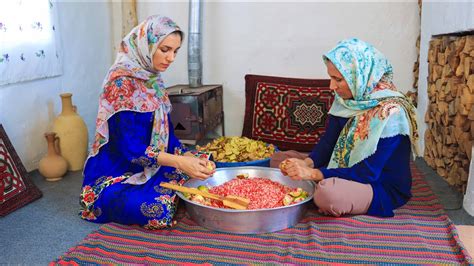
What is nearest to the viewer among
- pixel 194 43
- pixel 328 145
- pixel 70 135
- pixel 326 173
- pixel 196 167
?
pixel 196 167

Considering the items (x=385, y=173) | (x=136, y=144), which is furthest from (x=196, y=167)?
(x=385, y=173)

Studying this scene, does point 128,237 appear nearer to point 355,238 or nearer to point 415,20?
point 355,238

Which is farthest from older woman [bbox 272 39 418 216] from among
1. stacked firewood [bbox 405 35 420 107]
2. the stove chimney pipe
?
the stove chimney pipe

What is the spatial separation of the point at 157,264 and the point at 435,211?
1374 mm

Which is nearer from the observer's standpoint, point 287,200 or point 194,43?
point 287,200

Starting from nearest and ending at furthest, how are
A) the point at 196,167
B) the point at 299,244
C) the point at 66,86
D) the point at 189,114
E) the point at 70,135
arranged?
the point at 299,244 → the point at 196,167 → the point at 70,135 → the point at 189,114 → the point at 66,86

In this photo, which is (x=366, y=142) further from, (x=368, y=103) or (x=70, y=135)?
(x=70, y=135)

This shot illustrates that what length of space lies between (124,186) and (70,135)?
3.63 ft

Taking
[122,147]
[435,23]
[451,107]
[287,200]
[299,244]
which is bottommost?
[299,244]

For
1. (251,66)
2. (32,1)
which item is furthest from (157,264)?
(251,66)

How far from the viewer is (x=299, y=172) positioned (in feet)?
7.14

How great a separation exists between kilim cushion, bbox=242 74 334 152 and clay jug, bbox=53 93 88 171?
1251 millimetres

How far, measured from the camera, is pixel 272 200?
7.23 feet

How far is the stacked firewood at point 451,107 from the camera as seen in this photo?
2551 mm
